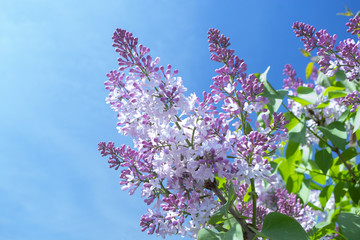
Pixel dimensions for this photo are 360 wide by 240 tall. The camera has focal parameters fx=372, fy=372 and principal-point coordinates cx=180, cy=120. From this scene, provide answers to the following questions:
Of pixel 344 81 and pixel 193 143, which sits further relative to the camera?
pixel 344 81

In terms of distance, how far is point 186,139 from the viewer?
4.24ft

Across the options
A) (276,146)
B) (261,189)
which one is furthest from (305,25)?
(261,189)

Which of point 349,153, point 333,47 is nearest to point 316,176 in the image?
point 349,153

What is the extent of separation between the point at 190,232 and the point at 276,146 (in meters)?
0.44

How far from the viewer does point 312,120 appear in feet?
8.26

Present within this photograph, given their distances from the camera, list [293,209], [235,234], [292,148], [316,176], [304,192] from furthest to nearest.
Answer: [316,176]
[304,192]
[293,209]
[292,148]
[235,234]

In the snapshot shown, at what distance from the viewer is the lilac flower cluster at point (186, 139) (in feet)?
4.11

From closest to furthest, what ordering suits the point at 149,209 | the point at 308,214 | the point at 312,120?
the point at 149,209 < the point at 308,214 < the point at 312,120

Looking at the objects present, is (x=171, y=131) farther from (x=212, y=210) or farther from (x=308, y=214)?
(x=308, y=214)

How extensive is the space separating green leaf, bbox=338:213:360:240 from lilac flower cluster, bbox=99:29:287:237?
1.11 feet

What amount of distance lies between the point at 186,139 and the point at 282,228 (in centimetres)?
42

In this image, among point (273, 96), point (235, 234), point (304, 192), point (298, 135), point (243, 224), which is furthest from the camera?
point (304, 192)

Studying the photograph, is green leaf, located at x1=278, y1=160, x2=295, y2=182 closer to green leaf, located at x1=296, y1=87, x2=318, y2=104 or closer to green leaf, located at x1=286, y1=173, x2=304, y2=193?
green leaf, located at x1=286, y1=173, x2=304, y2=193

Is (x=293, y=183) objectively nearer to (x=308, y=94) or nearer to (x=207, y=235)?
(x=308, y=94)
